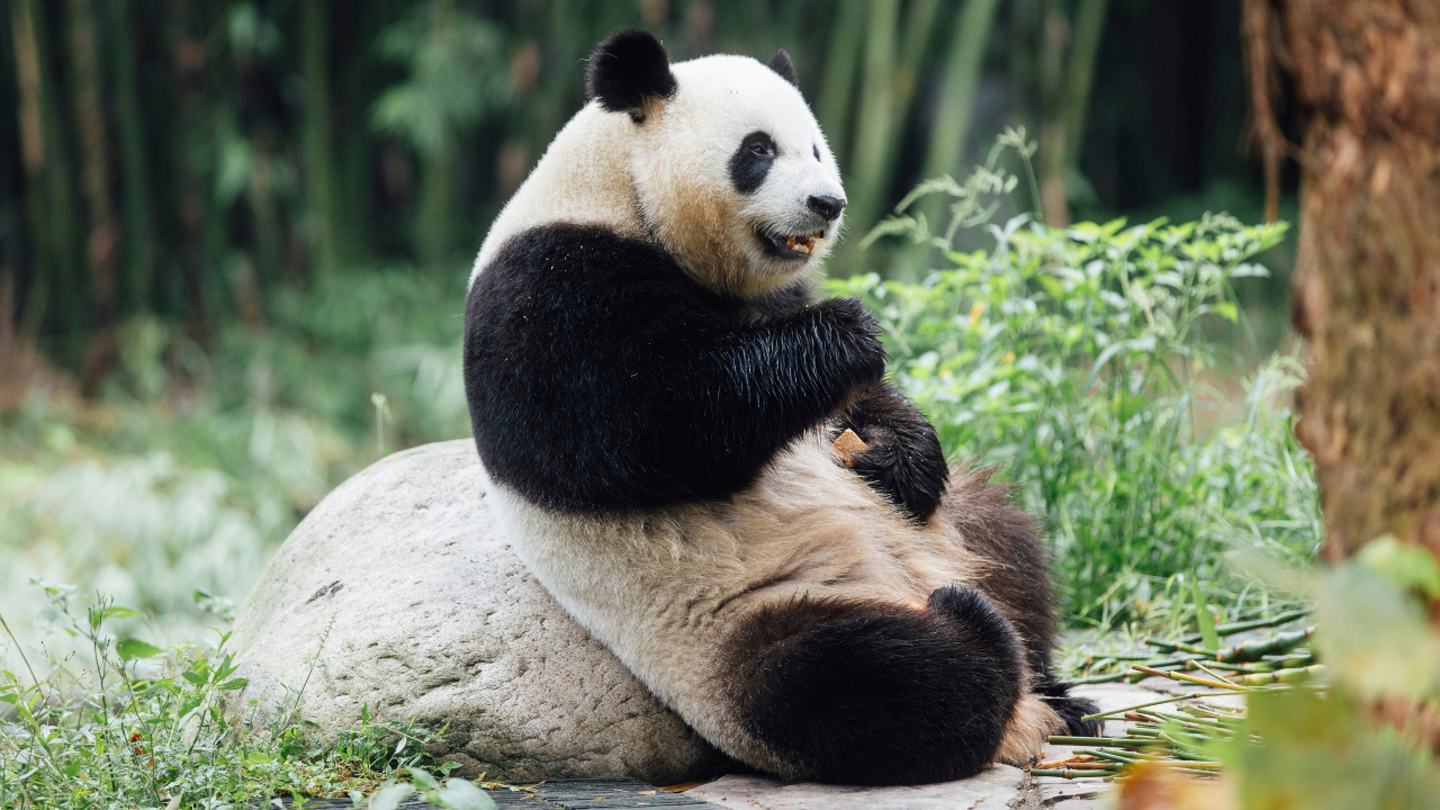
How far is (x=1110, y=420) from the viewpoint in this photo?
3621mm

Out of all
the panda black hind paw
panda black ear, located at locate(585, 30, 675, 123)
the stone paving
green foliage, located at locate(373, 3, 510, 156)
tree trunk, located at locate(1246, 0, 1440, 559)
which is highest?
green foliage, located at locate(373, 3, 510, 156)

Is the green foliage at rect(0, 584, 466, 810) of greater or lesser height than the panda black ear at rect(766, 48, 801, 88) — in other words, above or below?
below

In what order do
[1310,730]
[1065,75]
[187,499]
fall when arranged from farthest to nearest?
[1065,75] < [187,499] < [1310,730]

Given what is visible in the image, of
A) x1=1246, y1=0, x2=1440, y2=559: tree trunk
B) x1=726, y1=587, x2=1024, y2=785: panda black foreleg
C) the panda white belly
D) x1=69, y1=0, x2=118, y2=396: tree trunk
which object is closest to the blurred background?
x1=69, y1=0, x2=118, y2=396: tree trunk

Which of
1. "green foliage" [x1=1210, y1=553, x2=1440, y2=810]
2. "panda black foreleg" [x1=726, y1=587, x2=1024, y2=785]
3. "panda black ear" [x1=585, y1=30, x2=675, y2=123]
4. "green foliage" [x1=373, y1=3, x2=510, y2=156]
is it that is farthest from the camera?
"green foliage" [x1=373, y1=3, x2=510, y2=156]

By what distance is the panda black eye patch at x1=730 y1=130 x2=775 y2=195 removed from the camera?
8.35ft

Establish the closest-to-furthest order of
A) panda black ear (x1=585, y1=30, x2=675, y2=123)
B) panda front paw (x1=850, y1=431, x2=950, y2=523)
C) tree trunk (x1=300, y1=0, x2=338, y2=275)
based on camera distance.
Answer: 1. panda black ear (x1=585, y1=30, x2=675, y2=123)
2. panda front paw (x1=850, y1=431, x2=950, y2=523)
3. tree trunk (x1=300, y1=0, x2=338, y2=275)

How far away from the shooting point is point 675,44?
761cm

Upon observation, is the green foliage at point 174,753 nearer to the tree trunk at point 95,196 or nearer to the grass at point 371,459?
the grass at point 371,459

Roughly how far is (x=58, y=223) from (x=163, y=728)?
618cm

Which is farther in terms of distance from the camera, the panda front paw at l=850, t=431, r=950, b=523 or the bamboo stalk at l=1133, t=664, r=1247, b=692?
the panda front paw at l=850, t=431, r=950, b=523

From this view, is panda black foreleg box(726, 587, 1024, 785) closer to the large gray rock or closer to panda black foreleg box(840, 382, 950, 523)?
the large gray rock

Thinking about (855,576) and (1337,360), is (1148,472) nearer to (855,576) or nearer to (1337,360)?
(855,576)

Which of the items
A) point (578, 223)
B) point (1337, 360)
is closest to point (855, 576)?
point (578, 223)
